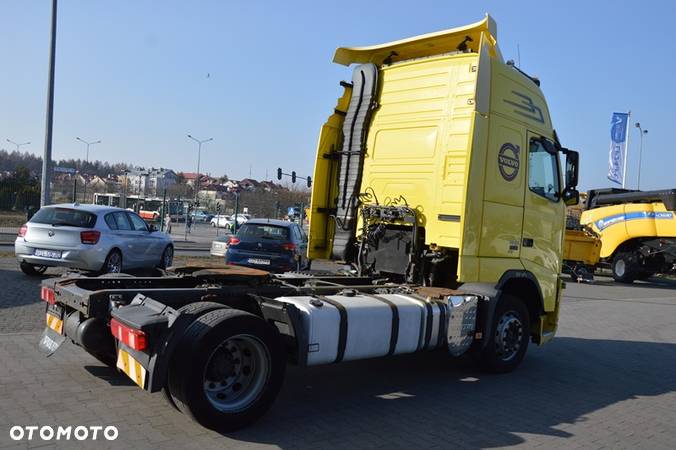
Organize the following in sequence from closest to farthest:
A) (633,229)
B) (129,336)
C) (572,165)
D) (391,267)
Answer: (129,336), (391,267), (572,165), (633,229)

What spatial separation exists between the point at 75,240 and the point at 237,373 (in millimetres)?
7706

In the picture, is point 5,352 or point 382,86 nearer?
point 5,352

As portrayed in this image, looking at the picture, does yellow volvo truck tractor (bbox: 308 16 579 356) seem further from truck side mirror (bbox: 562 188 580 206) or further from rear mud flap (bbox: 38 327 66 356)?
rear mud flap (bbox: 38 327 66 356)

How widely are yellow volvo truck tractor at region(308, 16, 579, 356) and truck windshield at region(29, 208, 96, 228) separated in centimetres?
569

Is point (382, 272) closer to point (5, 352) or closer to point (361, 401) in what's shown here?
point (361, 401)

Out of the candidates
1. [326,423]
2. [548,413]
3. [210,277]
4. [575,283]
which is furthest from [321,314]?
[575,283]

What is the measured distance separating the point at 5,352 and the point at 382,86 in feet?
17.4

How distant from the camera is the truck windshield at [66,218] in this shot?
37.1ft

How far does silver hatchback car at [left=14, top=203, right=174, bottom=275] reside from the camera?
1113cm

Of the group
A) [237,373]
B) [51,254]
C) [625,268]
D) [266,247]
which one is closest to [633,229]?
[625,268]

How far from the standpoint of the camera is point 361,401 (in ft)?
18.2

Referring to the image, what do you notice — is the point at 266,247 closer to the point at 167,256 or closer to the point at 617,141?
the point at 167,256

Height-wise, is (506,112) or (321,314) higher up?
(506,112)

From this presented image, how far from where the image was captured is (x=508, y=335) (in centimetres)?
701
